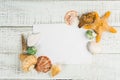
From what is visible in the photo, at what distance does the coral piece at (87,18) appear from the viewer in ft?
2.88

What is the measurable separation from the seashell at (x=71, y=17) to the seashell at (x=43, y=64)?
0.43 feet

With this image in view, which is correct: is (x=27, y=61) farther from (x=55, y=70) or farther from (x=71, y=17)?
(x=71, y=17)

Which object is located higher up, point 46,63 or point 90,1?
point 90,1

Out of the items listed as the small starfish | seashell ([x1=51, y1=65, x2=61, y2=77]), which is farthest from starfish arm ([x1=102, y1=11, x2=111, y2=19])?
seashell ([x1=51, y1=65, x2=61, y2=77])

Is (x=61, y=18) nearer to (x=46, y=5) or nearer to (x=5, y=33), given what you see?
(x=46, y=5)

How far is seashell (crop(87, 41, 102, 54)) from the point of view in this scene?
0.87 meters

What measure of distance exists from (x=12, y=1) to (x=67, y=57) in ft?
0.81

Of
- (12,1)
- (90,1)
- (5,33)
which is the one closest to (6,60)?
(5,33)

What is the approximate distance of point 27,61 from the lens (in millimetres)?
868

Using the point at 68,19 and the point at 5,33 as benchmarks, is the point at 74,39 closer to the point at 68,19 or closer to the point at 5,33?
the point at 68,19

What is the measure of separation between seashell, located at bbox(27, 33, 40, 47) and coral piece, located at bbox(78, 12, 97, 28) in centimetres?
13

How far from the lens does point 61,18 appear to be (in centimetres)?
91

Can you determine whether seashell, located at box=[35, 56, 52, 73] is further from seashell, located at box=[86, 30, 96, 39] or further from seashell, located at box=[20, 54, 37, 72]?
seashell, located at box=[86, 30, 96, 39]

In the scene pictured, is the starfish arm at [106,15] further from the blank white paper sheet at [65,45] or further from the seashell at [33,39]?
the seashell at [33,39]
